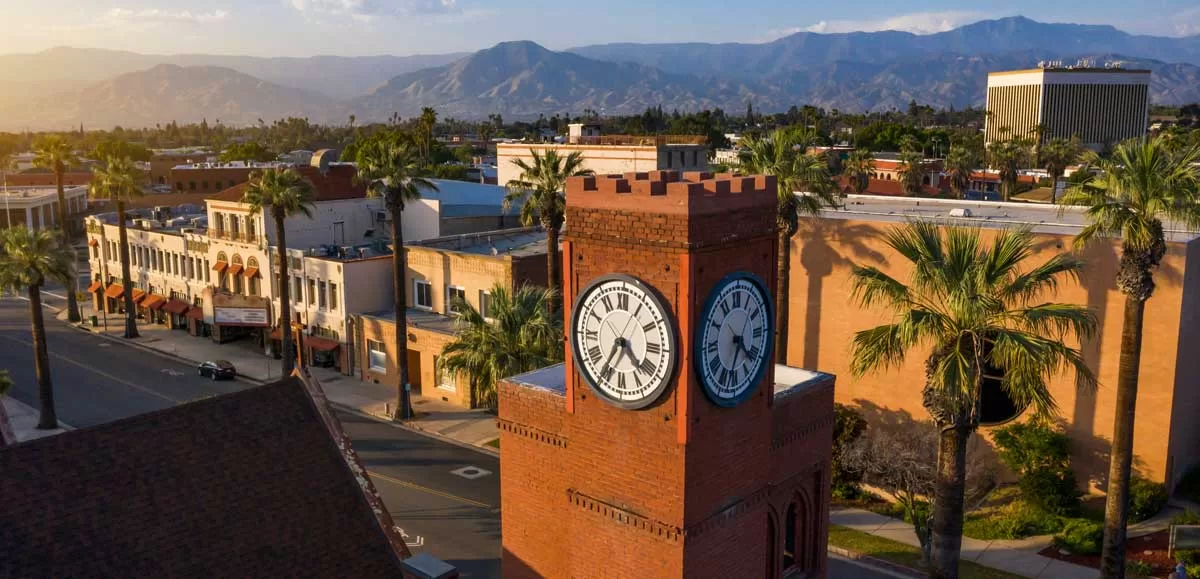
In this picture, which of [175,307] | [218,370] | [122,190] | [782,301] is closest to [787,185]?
[782,301]

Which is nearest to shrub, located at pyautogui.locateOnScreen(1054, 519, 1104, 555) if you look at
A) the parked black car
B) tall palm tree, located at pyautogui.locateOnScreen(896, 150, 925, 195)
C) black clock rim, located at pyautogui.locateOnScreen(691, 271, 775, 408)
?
black clock rim, located at pyautogui.locateOnScreen(691, 271, 775, 408)

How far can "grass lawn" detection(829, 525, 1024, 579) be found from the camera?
29250mm

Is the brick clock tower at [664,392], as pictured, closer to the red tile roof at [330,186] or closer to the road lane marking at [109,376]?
the road lane marking at [109,376]

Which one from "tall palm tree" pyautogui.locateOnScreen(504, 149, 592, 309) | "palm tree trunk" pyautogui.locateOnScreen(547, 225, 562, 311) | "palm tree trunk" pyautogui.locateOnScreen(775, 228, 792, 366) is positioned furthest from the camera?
"palm tree trunk" pyautogui.locateOnScreen(547, 225, 562, 311)

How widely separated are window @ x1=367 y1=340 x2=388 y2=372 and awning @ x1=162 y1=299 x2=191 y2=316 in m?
21.4

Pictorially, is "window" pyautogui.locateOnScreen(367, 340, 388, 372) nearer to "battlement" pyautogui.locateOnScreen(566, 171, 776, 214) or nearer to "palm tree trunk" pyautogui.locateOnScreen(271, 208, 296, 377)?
"palm tree trunk" pyautogui.locateOnScreen(271, 208, 296, 377)

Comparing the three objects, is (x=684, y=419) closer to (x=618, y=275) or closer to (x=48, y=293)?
(x=618, y=275)

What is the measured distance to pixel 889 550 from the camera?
31453mm

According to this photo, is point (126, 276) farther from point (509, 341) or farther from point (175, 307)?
point (509, 341)

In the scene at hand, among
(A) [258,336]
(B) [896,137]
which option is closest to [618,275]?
(A) [258,336]

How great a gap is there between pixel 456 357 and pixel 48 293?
70.3 m

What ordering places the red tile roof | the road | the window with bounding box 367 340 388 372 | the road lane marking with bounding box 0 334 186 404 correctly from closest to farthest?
1. the road
2. the road lane marking with bounding box 0 334 186 404
3. the window with bounding box 367 340 388 372
4. the red tile roof

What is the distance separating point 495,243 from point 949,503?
130 ft

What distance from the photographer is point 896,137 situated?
144625mm
